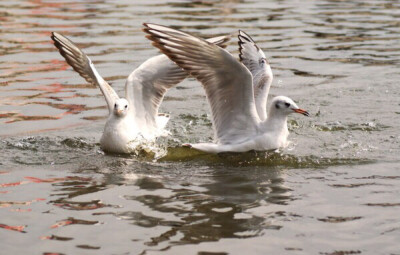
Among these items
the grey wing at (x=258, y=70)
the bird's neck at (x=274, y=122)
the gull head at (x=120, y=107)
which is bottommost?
Answer: the bird's neck at (x=274, y=122)

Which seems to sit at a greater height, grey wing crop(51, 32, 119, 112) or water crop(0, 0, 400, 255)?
grey wing crop(51, 32, 119, 112)

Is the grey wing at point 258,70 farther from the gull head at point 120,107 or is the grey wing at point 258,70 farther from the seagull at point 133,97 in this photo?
the gull head at point 120,107

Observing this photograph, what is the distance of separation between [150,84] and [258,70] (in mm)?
1497

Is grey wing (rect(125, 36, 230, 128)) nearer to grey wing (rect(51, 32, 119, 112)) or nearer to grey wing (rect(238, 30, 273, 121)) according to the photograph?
grey wing (rect(51, 32, 119, 112))

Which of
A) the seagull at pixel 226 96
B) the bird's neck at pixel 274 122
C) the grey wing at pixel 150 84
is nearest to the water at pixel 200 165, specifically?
the seagull at pixel 226 96

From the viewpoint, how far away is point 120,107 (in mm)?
10234

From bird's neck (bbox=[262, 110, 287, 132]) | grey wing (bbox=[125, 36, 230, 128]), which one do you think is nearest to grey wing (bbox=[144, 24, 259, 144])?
bird's neck (bbox=[262, 110, 287, 132])

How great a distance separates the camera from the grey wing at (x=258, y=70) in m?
10.8

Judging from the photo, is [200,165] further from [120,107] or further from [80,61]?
[80,61]

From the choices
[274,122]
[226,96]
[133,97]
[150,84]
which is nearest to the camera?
[226,96]

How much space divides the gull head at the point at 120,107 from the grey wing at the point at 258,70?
5.76 ft

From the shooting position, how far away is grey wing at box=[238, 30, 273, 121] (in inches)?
425

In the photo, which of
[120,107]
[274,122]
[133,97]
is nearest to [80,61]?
[133,97]

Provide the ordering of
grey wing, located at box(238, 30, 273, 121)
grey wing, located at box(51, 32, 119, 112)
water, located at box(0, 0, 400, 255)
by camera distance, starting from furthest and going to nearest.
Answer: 1. grey wing, located at box(238, 30, 273, 121)
2. grey wing, located at box(51, 32, 119, 112)
3. water, located at box(0, 0, 400, 255)
